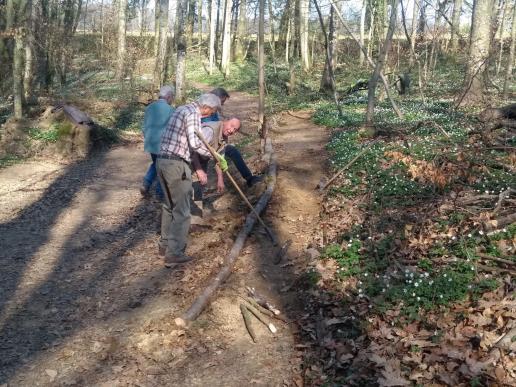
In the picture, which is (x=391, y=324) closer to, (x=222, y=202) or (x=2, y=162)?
(x=222, y=202)

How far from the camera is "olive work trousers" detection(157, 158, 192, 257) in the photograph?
6645 mm

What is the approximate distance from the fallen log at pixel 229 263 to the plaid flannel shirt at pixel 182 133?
57.3 inches

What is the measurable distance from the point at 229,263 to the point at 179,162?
1.48m

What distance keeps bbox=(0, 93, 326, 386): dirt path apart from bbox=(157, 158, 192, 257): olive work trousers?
36 cm

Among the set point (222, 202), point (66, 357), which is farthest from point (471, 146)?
point (66, 357)

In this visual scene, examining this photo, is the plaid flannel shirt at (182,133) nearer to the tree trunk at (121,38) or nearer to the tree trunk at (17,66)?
the tree trunk at (17,66)

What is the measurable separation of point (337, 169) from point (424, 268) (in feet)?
13.8

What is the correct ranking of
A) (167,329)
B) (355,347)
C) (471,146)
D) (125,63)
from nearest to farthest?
(355,347) → (167,329) → (471,146) → (125,63)

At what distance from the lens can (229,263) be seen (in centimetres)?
662

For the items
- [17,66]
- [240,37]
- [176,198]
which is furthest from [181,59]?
[240,37]

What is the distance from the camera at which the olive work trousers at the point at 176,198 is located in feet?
21.8

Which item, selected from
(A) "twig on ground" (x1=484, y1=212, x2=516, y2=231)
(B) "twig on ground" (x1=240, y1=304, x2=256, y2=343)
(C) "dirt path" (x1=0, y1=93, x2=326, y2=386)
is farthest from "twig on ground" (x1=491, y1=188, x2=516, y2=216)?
(B) "twig on ground" (x1=240, y1=304, x2=256, y2=343)

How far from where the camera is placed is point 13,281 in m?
6.75

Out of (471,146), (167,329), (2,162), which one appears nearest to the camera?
(167,329)
